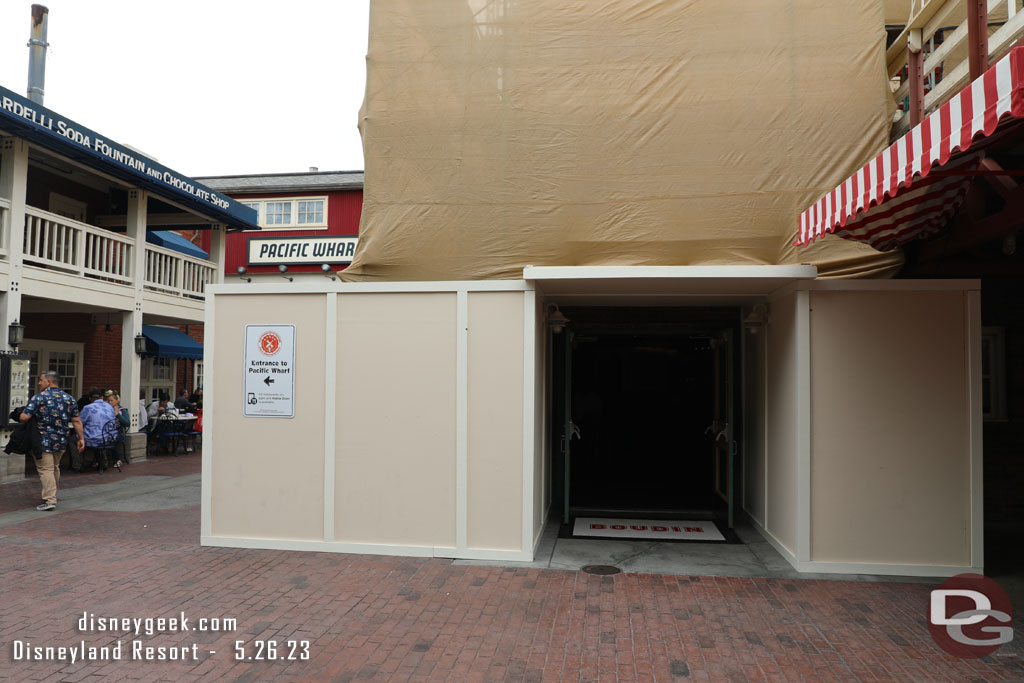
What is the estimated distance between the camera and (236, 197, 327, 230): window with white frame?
22922 millimetres

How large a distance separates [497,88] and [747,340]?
14.7ft

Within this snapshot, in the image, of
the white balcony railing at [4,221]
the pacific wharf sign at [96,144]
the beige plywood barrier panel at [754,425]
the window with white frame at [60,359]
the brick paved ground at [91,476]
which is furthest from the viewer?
the window with white frame at [60,359]

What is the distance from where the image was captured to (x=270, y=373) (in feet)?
23.1

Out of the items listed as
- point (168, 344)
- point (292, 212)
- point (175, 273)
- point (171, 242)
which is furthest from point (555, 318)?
point (292, 212)

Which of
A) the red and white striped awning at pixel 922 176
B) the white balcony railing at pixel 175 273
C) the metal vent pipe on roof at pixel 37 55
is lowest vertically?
the red and white striped awning at pixel 922 176

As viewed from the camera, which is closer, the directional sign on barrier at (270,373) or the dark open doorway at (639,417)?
the directional sign on barrier at (270,373)

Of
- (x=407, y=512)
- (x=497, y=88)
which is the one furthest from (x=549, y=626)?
(x=497, y=88)

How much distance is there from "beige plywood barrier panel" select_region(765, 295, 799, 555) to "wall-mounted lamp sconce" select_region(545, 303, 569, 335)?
235 cm

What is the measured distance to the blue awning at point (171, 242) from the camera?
54.6 ft

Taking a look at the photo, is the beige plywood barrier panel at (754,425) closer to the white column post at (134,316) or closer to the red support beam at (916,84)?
the red support beam at (916,84)

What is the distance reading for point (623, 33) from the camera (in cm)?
732

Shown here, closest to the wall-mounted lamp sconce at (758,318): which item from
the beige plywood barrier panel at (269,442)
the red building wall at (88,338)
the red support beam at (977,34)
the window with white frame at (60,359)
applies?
the red support beam at (977,34)

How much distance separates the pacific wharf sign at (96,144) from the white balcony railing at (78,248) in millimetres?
1436

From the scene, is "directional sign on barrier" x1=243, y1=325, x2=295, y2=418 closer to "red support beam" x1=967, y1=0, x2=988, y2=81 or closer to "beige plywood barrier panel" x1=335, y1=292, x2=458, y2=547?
"beige plywood barrier panel" x1=335, y1=292, x2=458, y2=547
